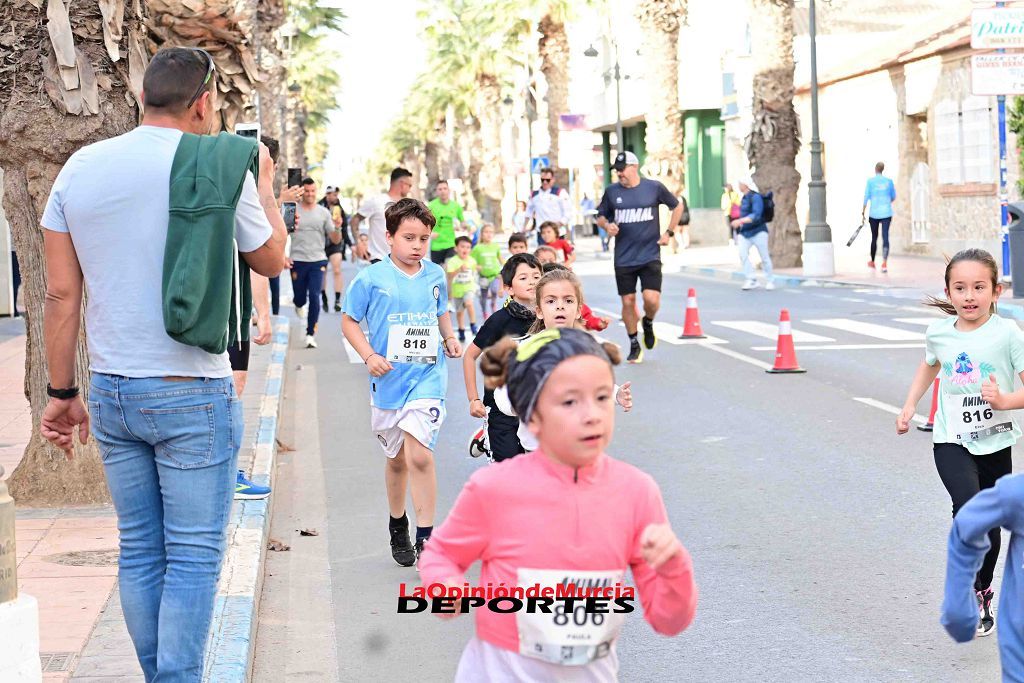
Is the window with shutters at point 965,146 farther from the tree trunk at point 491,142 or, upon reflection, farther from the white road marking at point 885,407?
the tree trunk at point 491,142

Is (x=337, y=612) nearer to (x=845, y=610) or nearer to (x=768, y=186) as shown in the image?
(x=845, y=610)

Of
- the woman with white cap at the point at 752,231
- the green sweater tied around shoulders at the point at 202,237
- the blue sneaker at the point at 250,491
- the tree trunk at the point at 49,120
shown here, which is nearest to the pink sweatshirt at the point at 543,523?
the green sweater tied around shoulders at the point at 202,237

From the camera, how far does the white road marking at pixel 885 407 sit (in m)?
11.6

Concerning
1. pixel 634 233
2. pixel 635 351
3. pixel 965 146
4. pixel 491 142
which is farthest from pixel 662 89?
pixel 491 142

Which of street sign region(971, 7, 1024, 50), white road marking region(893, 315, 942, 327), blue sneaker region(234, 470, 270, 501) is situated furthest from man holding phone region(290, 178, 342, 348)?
blue sneaker region(234, 470, 270, 501)

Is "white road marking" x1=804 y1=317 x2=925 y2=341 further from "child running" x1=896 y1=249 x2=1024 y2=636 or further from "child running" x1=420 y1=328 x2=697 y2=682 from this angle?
"child running" x1=420 y1=328 x2=697 y2=682

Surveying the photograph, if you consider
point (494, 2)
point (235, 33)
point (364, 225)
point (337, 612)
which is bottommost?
point (337, 612)

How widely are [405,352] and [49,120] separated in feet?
7.76

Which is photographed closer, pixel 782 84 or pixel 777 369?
pixel 777 369

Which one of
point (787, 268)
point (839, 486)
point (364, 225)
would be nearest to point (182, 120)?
point (839, 486)

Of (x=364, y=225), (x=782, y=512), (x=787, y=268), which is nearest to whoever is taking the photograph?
(x=782, y=512)

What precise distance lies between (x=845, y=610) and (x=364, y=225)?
1313cm

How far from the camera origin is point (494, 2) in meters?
63.7

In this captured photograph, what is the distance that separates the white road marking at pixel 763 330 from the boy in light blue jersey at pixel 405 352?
10611 mm
